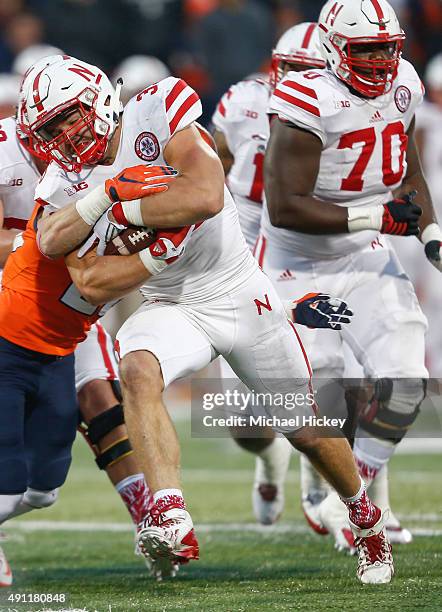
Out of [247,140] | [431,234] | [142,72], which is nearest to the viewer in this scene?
[431,234]

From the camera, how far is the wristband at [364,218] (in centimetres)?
474

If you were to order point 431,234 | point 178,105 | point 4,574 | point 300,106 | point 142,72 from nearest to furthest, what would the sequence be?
1. point 178,105
2. point 4,574
3. point 300,106
4. point 431,234
5. point 142,72

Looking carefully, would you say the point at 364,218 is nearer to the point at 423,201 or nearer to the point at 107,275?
the point at 423,201

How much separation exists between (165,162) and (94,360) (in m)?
1.11

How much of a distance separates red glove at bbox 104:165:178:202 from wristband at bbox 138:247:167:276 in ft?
0.59

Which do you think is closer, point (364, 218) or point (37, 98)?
point (37, 98)

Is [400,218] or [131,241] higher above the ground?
[131,241]

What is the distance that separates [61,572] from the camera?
189 inches

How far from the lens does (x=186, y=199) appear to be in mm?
3881

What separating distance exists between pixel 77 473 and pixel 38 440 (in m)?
3.35

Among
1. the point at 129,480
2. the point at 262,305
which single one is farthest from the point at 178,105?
the point at 129,480

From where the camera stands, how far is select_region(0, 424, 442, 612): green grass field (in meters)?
3.95

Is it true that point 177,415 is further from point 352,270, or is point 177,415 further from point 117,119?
point 117,119

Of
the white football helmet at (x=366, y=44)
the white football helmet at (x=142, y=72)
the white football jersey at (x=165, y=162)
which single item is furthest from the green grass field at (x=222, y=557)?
the white football helmet at (x=142, y=72)
